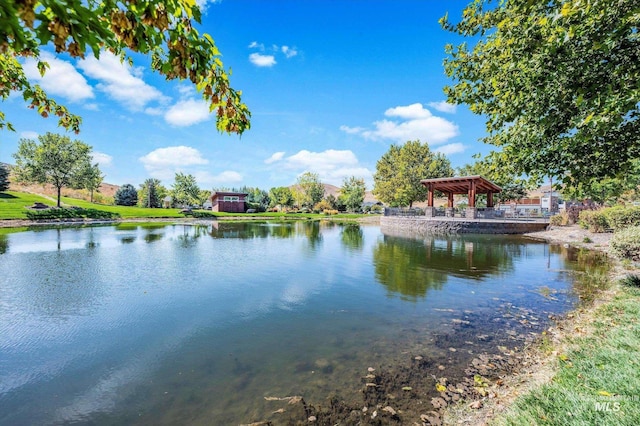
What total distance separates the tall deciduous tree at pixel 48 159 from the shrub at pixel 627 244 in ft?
172

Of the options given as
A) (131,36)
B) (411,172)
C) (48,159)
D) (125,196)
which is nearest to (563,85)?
(131,36)

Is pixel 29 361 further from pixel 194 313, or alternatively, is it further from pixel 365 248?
pixel 365 248

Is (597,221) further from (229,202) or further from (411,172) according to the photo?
(229,202)

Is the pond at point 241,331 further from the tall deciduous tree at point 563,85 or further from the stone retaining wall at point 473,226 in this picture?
the stone retaining wall at point 473,226

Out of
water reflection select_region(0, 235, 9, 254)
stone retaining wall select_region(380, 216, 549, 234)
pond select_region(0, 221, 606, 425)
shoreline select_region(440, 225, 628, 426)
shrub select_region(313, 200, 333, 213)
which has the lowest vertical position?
pond select_region(0, 221, 606, 425)

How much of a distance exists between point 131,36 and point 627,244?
47.9 ft

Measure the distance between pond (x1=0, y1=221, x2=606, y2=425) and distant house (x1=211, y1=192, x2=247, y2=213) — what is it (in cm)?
4667

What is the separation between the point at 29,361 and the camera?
Result: 4.40 m

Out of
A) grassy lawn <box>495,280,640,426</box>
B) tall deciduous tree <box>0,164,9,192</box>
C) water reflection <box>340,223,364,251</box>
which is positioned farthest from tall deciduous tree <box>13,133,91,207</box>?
grassy lawn <box>495,280,640,426</box>

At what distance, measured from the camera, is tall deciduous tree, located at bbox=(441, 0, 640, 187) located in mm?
4031

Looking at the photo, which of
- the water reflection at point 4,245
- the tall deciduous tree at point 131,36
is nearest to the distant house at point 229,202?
the water reflection at point 4,245

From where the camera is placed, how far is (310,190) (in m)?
71.9

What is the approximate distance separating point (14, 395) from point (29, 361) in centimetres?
95

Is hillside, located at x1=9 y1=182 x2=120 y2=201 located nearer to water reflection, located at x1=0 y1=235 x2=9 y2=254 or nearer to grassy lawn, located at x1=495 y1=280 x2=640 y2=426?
water reflection, located at x1=0 y1=235 x2=9 y2=254
